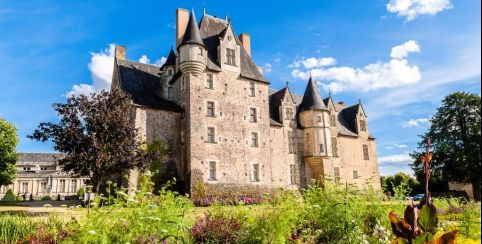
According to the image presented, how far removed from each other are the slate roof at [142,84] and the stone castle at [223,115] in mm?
88

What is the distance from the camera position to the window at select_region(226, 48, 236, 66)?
30859 mm

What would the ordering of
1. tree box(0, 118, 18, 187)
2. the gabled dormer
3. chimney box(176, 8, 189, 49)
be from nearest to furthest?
1. the gabled dormer
2. chimney box(176, 8, 189, 49)
3. tree box(0, 118, 18, 187)

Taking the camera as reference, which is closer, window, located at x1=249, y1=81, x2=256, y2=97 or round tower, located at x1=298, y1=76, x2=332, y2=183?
window, located at x1=249, y1=81, x2=256, y2=97

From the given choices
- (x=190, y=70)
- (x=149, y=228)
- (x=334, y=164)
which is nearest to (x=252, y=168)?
(x=190, y=70)

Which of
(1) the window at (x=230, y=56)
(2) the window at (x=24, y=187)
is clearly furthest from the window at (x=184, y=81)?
(2) the window at (x=24, y=187)

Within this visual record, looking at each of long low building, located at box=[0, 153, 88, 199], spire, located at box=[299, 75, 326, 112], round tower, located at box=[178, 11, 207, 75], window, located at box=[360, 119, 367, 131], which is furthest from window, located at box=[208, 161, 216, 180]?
long low building, located at box=[0, 153, 88, 199]

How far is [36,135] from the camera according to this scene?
18.5 meters

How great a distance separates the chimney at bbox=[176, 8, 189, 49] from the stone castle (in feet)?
0.28

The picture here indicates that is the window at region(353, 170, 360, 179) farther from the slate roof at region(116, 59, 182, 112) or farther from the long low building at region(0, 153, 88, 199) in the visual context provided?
the long low building at region(0, 153, 88, 199)

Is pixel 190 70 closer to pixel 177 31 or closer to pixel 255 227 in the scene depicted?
pixel 177 31

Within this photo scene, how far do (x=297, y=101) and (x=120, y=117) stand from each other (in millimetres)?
23571

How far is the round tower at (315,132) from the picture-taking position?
35.2m

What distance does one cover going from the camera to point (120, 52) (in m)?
33.3

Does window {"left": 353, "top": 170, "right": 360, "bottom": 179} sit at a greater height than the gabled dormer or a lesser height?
lesser
